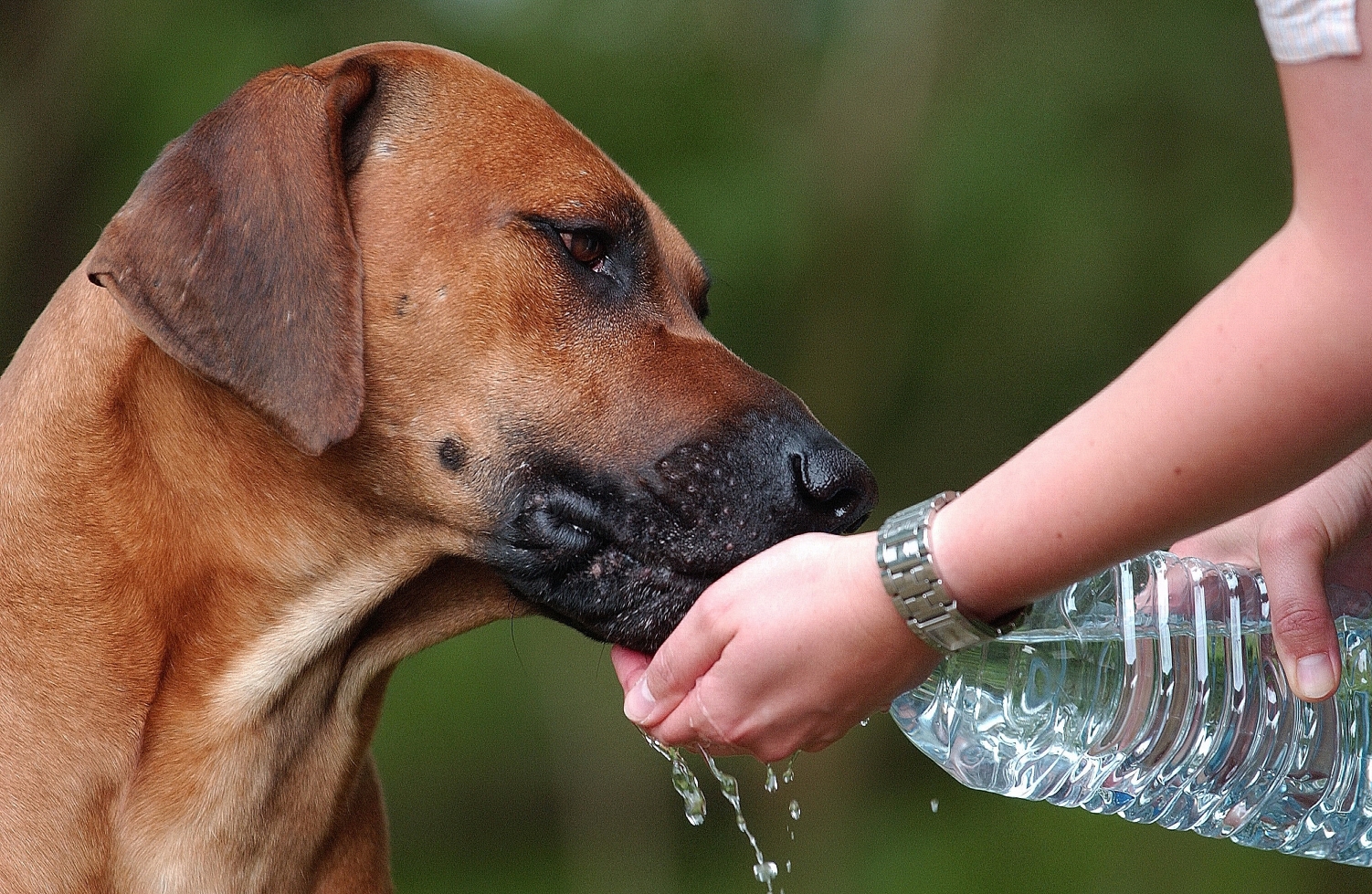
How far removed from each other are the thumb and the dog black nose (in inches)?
14.4

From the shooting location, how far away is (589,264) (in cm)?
218

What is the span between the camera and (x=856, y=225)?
6.09 meters

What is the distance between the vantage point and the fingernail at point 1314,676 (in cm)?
168

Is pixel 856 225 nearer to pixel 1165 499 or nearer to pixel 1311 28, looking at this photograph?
pixel 1165 499

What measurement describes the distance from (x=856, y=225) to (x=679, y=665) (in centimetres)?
461

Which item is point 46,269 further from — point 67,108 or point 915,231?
point 915,231

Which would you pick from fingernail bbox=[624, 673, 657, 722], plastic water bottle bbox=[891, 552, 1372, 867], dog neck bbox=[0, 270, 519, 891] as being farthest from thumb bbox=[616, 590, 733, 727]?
plastic water bottle bbox=[891, 552, 1372, 867]

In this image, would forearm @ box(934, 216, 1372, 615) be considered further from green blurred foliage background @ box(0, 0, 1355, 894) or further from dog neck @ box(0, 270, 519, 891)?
green blurred foliage background @ box(0, 0, 1355, 894)

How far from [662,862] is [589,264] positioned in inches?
178

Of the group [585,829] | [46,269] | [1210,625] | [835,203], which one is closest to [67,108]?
[46,269]

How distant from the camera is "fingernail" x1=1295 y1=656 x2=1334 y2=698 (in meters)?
1.68

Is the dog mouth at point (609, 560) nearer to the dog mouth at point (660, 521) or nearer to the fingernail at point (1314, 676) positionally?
the dog mouth at point (660, 521)

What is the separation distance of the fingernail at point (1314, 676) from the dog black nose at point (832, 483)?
631mm

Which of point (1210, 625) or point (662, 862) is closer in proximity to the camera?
point (1210, 625)
